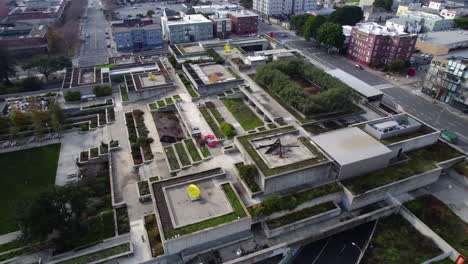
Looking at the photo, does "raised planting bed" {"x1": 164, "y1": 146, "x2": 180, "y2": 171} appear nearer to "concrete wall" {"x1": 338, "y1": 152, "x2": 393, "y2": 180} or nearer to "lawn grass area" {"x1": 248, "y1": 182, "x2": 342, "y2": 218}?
"lawn grass area" {"x1": 248, "y1": 182, "x2": 342, "y2": 218}

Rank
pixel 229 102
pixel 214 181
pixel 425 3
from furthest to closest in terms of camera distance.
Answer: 1. pixel 425 3
2. pixel 229 102
3. pixel 214 181

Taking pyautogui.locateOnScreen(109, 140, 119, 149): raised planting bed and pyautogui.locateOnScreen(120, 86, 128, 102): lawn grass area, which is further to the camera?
pyautogui.locateOnScreen(120, 86, 128, 102): lawn grass area

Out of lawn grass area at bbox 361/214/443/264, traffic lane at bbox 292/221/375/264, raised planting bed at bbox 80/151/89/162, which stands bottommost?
traffic lane at bbox 292/221/375/264

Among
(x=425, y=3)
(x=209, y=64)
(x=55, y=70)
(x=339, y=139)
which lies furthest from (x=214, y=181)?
(x=425, y=3)

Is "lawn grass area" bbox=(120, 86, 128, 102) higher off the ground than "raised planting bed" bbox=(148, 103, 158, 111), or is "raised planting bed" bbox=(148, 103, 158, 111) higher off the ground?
"lawn grass area" bbox=(120, 86, 128, 102)

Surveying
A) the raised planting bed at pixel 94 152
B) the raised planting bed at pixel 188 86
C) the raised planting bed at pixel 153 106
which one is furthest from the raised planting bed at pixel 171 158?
the raised planting bed at pixel 188 86

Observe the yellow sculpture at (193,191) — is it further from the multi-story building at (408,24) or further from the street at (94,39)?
the multi-story building at (408,24)

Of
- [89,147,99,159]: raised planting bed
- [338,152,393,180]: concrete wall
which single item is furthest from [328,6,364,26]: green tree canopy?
[89,147,99,159]: raised planting bed

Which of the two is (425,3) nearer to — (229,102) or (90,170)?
(229,102)
